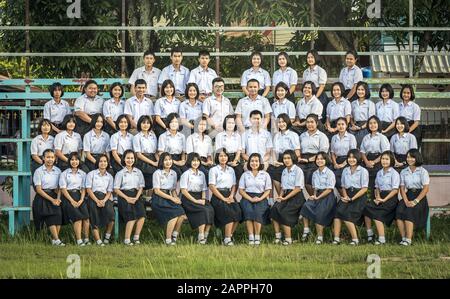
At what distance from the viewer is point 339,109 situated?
14.7 meters

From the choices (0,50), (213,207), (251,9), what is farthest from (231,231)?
(0,50)

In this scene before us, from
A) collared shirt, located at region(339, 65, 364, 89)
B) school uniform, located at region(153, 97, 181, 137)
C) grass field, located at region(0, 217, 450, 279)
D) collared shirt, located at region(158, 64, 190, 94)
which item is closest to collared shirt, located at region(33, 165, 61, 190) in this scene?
grass field, located at region(0, 217, 450, 279)

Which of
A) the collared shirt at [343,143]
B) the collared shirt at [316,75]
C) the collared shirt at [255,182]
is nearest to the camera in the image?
the collared shirt at [255,182]

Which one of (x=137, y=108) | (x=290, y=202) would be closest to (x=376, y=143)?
(x=290, y=202)

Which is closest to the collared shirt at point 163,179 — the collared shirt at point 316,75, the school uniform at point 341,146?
the school uniform at point 341,146

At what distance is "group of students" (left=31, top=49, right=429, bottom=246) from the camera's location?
14227 millimetres

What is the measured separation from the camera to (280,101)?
1474 centimetres

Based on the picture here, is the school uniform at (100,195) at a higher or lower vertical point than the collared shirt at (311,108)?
lower

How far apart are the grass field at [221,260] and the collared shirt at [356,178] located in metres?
0.75

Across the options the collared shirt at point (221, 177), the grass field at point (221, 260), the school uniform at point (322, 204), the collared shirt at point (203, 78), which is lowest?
the grass field at point (221, 260)

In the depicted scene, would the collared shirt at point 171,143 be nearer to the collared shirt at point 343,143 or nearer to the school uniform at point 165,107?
the school uniform at point 165,107

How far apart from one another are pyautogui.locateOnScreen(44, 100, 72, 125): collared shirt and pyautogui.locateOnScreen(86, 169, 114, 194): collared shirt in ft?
3.65

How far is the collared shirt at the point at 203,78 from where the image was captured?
15070 millimetres

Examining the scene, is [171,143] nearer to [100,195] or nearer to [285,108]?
[100,195]
